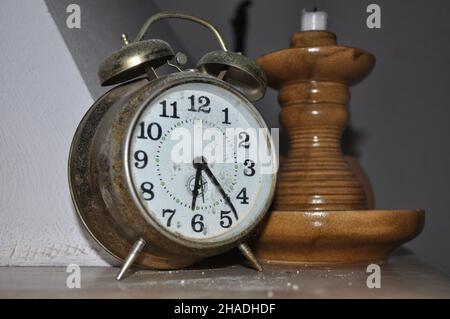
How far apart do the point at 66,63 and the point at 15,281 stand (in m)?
0.46

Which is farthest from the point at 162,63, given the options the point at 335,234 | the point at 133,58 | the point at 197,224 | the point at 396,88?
the point at 396,88

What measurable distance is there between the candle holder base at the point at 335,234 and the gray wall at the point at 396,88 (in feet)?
1.74

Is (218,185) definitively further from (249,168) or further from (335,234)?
(335,234)

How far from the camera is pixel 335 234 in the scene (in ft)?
3.31

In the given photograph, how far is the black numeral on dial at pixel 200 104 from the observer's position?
99cm

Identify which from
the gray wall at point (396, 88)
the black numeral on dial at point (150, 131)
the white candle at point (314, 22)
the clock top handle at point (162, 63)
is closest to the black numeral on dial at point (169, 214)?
the black numeral on dial at point (150, 131)

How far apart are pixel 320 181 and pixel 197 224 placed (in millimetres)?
297

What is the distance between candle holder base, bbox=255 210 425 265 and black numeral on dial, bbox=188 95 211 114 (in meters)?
0.23

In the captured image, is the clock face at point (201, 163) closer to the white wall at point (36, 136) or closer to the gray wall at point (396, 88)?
the white wall at point (36, 136)

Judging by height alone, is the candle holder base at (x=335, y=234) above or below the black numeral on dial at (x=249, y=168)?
below

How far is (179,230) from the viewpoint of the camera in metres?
0.93

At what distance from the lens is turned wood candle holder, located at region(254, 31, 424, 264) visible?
3.32ft
